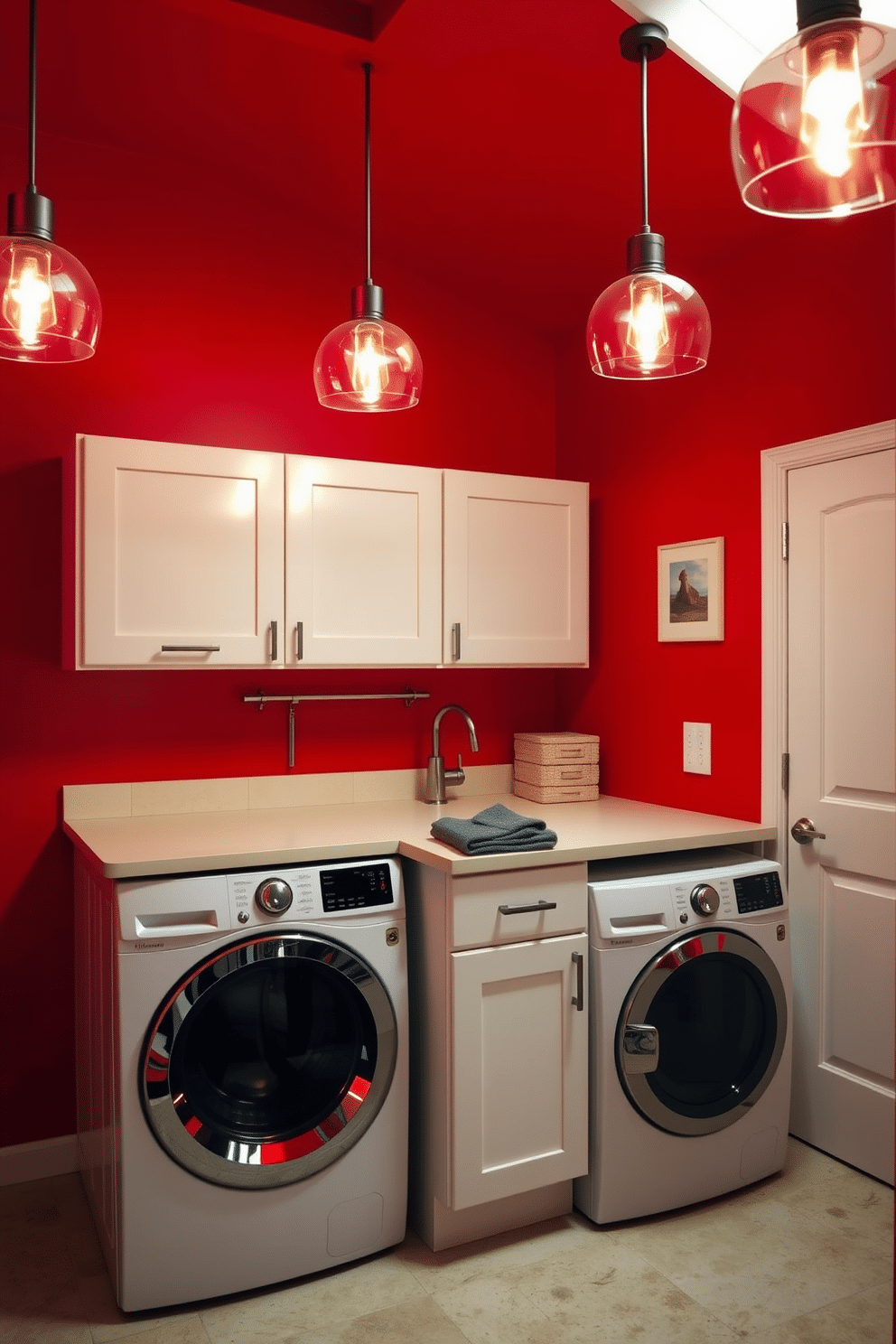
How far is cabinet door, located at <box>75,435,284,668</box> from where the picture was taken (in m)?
2.66

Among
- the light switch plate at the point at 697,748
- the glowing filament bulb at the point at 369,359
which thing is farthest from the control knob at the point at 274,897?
the light switch plate at the point at 697,748

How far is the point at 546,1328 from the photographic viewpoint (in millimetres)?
2152

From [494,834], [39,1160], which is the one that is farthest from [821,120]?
[39,1160]

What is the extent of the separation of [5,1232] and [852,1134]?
226 centimetres

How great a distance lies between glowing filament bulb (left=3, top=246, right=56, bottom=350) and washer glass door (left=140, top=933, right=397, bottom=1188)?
4.55ft

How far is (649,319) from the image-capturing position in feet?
5.63

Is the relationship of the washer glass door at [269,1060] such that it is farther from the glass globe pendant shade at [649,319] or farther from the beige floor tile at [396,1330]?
the glass globe pendant shade at [649,319]

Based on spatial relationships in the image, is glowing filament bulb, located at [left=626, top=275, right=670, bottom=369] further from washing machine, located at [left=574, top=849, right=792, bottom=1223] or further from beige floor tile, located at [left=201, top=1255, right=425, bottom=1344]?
beige floor tile, located at [left=201, top=1255, right=425, bottom=1344]

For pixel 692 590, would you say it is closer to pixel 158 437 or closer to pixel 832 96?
pixel 158 437

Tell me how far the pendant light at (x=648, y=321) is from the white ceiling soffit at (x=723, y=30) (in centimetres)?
25

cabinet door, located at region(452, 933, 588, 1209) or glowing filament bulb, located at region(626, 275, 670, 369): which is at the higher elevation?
glowing filament bulb, located at region(626, 275, 670, 369)

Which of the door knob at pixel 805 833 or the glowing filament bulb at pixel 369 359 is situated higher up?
the glowing filament bulb at pixel 369 359

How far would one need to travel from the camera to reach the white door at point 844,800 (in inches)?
103

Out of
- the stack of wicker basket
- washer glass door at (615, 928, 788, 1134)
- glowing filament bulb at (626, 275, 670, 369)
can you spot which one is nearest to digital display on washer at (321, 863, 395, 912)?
washer glass door at (615, 928, 788, 1134)
